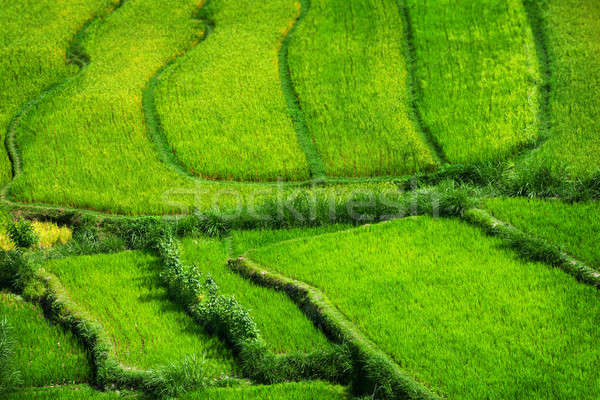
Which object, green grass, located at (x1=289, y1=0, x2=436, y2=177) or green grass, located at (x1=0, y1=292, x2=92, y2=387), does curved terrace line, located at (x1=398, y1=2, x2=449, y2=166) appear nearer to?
green grass, located at (x1=289, y1=0, x2=436, y2=177)

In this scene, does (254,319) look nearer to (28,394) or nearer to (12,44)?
(28,394)

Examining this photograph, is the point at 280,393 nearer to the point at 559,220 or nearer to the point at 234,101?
the point at 559,220

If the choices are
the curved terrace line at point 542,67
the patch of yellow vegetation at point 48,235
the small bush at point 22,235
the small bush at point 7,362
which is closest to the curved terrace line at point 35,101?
the patch of yellow vegetation at point 48,235

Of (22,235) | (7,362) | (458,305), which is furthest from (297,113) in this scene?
(7,362)

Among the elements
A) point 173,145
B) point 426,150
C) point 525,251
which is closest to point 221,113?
point 173,145

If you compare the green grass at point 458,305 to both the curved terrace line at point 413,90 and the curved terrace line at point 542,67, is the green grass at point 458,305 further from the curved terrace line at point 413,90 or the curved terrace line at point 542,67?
the curved terrace line at point 542,67
